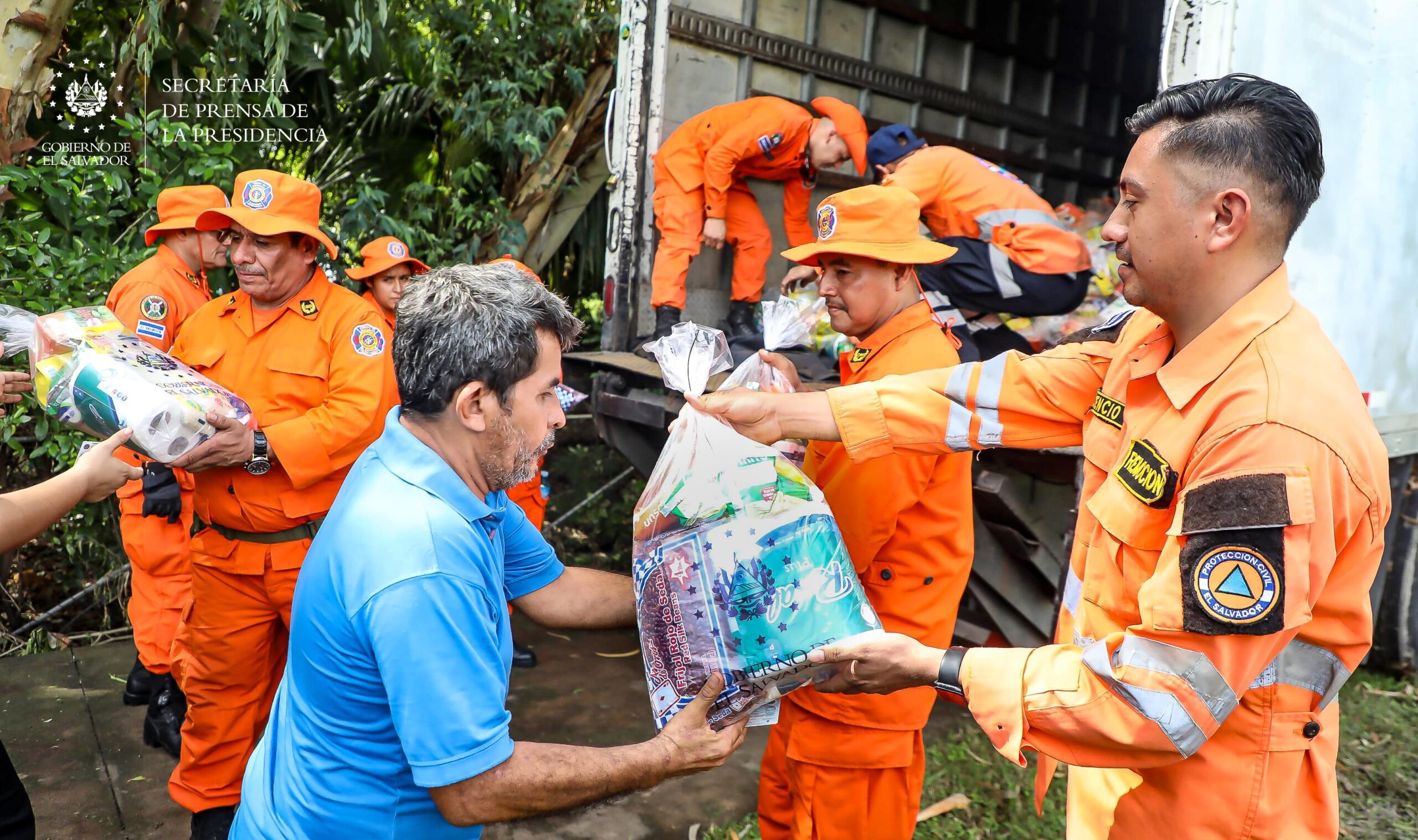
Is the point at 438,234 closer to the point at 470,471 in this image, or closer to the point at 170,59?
the point at 170,59

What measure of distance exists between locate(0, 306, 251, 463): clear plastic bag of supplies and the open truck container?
5.39 ft

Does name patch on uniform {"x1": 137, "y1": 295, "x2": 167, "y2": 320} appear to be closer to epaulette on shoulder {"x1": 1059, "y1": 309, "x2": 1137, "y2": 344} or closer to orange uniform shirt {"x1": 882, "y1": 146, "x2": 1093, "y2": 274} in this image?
orange uniform shirt {"x1": 882, "y1": 146, "x2": 1093, "y2": 274}

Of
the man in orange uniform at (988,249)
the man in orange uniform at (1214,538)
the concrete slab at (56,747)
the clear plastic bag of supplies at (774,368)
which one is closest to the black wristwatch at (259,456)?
the concrete slab at (56,747)

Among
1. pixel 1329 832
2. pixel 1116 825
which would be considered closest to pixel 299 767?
pixel 1116 825

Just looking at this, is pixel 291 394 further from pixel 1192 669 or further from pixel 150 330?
pixel 1192 669

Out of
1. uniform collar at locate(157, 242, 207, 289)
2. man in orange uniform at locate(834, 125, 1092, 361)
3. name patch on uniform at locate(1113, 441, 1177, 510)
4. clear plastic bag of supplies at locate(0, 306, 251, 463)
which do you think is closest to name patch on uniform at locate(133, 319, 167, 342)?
uniform collar at locate(157, 242, 207, 289)

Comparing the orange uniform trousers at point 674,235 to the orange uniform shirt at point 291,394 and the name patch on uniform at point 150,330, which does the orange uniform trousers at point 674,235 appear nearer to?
the orange uniform shirt at point 291,394

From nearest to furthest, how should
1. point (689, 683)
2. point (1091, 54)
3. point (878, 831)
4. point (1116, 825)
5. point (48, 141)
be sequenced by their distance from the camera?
point (1116, 825) < point (689, 683) < point (878, 831) < point (48, 141) < point (1091, 54)

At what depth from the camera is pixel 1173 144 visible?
4.29 feet

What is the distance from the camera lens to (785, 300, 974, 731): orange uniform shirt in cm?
209

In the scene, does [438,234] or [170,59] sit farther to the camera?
[438,234]

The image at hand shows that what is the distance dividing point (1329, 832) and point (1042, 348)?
2773 millimetres

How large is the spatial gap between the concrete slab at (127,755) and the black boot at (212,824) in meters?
0.26

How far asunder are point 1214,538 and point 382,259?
4011mm
